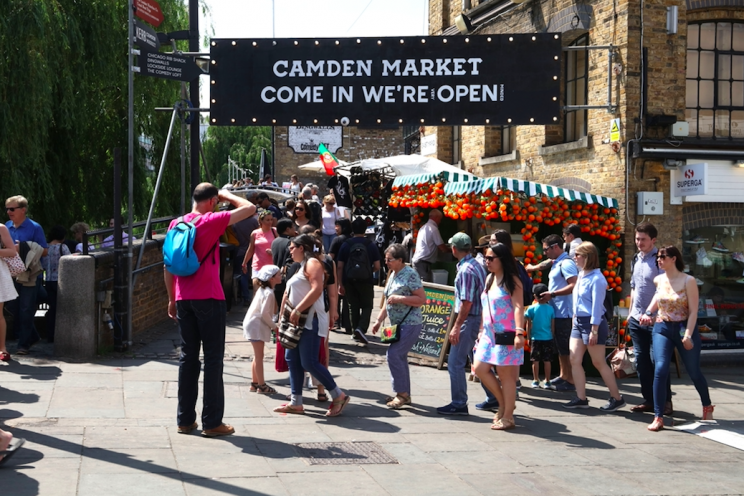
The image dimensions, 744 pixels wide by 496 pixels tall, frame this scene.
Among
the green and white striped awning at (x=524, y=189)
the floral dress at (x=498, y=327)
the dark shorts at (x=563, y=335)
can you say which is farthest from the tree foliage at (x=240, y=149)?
the floral dress at (x=498, y=327)

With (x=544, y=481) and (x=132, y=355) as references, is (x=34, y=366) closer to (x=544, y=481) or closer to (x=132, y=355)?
(x=132, y=355)

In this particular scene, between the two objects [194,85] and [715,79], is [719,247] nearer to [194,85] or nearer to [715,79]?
[715,79]

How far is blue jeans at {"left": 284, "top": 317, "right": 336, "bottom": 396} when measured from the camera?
26.9ft

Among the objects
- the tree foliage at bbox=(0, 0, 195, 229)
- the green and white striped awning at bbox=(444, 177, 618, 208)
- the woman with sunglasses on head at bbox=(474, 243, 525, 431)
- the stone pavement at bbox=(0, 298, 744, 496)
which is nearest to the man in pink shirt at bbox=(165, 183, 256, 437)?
the stone pavement at bbox=(0, 298, 744, 496)

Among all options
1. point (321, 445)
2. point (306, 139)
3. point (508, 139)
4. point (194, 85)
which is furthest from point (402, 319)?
point (306, 139)

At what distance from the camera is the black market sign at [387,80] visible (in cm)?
1135

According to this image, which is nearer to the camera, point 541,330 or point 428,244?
point 541,330

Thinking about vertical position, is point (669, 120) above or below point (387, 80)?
below

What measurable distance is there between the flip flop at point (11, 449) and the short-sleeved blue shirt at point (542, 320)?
5.90 m

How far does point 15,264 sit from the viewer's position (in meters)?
9.76

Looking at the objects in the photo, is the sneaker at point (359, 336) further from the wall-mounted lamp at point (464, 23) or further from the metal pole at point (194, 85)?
the wall-mounted lamp at point (464, 23)

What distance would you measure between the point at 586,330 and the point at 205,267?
4.09 metres

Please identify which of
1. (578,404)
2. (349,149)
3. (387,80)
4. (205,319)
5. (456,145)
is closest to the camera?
(205,319)

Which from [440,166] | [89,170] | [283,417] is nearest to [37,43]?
[89,170]
